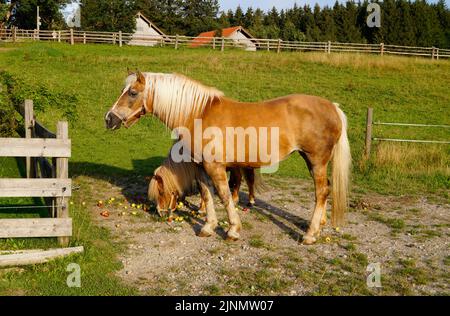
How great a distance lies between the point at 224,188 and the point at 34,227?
249cm

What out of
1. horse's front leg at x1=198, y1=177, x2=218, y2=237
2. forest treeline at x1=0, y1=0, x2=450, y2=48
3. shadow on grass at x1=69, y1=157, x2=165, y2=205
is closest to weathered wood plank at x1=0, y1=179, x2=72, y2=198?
horse's front leg at x1=198, y1=177, x2=218, y2=237

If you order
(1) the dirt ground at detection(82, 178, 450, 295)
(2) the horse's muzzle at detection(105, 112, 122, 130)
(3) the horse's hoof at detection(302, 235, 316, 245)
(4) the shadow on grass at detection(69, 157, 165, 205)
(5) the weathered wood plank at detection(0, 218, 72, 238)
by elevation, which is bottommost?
(1) the dirt ground at detection(82, 178, 450, 295)

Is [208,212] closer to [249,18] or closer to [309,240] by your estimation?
[309,240]

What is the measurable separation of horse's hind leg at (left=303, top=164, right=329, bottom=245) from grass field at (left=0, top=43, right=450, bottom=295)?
268cm

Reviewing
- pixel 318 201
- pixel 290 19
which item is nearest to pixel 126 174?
pixel 318 201

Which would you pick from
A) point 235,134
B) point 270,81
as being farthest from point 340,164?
point 270,81

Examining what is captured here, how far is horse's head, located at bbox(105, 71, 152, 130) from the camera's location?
6.38 m

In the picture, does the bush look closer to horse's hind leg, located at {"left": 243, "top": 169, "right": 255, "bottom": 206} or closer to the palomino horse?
the palomino horse

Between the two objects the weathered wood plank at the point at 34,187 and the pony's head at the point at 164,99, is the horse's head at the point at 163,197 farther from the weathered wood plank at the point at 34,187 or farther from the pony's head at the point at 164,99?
the weathered wood plank at the point at 34,187

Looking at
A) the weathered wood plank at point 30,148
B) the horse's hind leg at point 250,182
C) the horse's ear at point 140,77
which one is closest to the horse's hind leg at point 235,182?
the horse's hind leg at point 250,182

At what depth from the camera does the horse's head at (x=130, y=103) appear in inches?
251

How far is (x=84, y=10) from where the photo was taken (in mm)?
53969

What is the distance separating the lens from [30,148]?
5621mm

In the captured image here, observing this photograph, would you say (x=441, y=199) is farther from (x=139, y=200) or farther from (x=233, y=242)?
(x=139, y=200)
